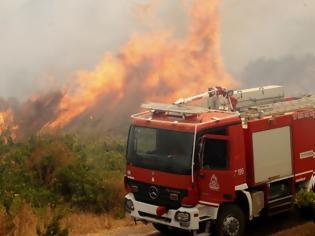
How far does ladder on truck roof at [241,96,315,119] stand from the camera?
38.9 ft

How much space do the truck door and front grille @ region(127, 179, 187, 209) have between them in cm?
45

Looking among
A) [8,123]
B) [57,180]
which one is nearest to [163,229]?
[57,180]

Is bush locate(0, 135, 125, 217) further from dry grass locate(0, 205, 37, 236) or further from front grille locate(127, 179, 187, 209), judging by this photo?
front grille locate(127, 179, 187, 209)

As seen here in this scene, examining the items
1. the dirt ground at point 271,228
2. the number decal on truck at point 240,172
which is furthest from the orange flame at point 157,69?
the number decal on truck at point 240,172

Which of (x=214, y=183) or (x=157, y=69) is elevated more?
(x=157, y=69)

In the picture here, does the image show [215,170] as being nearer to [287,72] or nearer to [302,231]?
→ [302,231]

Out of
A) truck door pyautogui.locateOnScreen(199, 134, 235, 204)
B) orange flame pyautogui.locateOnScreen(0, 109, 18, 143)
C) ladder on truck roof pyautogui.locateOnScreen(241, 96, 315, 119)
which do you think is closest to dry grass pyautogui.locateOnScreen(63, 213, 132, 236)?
truck door pyautogui.locateOnScreen(199, 134, 235, 204)

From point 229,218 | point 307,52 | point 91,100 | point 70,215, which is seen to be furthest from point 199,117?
point 307,52

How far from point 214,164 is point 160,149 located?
1120 mm

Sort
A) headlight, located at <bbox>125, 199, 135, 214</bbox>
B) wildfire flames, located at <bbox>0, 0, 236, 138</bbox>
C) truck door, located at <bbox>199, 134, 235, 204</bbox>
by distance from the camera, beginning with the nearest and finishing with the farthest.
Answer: truck door, located at <bbox>199, 134, 235, 204</bbox>, headlight, located at <bbox>125, 199, 135, 214</bbox>, wildfire flames, located at <bbox>0, 0, 236, 138</bbox>

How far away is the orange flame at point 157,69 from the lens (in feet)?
78.5

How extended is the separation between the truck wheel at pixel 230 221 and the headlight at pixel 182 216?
28.9 inches

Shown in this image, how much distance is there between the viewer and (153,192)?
11078mm

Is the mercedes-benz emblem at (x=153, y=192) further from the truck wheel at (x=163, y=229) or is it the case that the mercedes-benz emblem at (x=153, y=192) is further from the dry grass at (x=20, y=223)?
the dry grass at (x=20, y=223)
